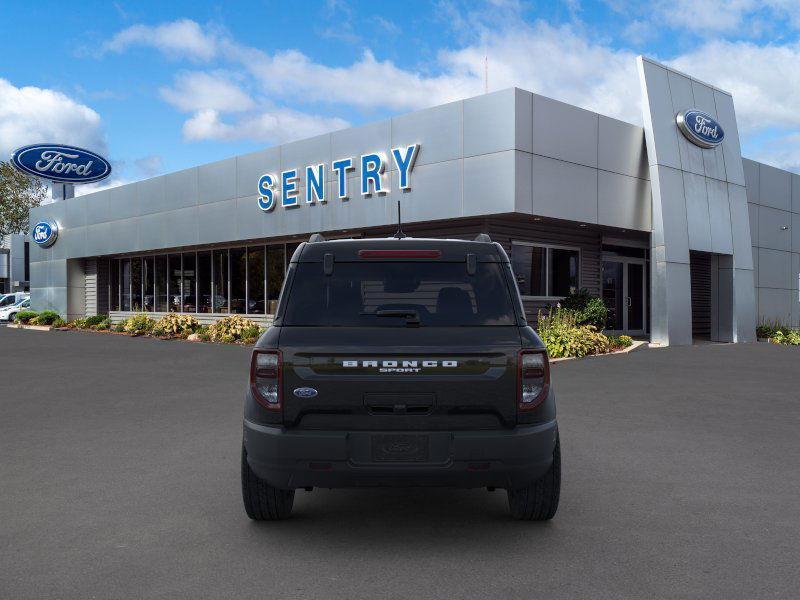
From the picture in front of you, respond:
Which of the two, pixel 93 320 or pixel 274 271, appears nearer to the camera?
pixel 274 271

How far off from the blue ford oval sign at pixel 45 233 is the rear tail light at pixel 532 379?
111 ft

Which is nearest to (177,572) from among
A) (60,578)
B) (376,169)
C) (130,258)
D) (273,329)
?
(60,578)

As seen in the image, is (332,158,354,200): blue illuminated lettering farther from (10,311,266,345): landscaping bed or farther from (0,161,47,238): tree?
(0,161,47,238): tree

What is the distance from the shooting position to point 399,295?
4.75 m

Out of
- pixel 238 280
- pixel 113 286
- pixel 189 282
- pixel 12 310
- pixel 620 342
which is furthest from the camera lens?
pixel 12 310

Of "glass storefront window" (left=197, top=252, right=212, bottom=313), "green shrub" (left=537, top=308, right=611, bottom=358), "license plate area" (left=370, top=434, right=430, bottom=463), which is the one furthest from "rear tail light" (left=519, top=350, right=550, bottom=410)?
"glass storefront window" (left=197, top=252, right=212, bottom=313)

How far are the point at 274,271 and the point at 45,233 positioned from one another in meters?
15.7

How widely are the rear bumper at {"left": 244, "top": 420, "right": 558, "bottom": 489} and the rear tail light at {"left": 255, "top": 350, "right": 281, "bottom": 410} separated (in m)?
0.19

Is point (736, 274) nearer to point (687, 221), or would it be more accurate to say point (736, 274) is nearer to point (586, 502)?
point (687, 221)

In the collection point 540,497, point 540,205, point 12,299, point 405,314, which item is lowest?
point 540,497

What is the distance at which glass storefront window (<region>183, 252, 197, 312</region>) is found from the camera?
92.6 ft

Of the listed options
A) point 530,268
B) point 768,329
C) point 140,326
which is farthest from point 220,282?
point 768,329

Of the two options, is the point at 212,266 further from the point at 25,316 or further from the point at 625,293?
the point at 625,293

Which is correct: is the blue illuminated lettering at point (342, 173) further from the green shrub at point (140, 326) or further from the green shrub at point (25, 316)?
the green shrub at point (25, 316)
